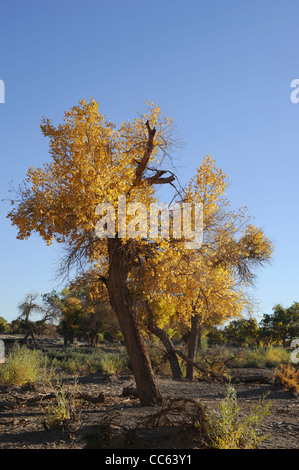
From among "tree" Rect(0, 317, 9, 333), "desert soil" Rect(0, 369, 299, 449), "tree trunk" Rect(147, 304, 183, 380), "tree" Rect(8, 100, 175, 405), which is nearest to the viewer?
"desert soil" Rect(0, 369, 299, 449)

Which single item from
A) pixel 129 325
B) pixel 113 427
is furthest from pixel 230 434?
pixel 129 325

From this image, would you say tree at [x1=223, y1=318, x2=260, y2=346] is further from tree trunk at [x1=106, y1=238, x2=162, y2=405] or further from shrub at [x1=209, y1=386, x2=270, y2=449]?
shrub at [x1=209, y1=386, x2=270, y2=449]

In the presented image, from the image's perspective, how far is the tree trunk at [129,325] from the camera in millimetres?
10305

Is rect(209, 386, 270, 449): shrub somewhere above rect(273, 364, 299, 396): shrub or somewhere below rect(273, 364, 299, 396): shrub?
above

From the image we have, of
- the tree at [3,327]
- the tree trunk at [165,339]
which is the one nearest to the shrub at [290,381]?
the tree trunk at [165,339]

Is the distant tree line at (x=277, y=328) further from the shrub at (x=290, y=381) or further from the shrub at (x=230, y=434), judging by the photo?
the shrub at (x=230, y=434)

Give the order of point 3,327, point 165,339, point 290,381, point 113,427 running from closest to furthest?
point 113,427 < point 290,381 < point 165,339 < point 3,327

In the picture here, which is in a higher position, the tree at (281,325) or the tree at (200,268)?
the tree at (200,268)

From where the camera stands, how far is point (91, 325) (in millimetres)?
38438

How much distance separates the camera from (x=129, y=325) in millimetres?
10461

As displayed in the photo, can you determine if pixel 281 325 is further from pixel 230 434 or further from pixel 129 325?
pixel 230 434

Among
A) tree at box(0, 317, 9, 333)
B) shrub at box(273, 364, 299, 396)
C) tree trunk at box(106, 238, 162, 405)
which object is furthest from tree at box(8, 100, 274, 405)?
tree at box(0, 317, 9, 333)

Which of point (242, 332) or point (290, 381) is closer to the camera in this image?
point (290, 381)

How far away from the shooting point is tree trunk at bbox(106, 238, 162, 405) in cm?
1030
